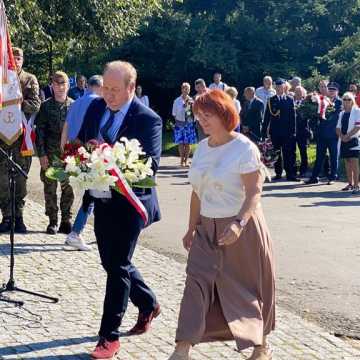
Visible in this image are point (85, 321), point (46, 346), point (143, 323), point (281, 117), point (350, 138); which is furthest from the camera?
point (281, 117)

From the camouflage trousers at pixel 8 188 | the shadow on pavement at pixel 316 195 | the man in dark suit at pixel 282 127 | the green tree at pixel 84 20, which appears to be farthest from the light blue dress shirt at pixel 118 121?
the green tree at pixel 84 20

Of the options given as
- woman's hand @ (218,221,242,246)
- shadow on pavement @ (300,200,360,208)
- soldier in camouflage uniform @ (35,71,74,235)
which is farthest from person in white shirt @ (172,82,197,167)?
woman's hand @ (218,221,242,246)

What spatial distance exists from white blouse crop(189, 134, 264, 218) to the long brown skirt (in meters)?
0.09

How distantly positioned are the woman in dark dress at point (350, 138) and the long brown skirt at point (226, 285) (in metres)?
10.5

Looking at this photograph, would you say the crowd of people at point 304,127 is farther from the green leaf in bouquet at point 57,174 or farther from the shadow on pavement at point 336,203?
the green leaf in bouquet at point 57,174

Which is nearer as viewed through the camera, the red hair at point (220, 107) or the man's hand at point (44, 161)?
the red hair at point (220, 107)

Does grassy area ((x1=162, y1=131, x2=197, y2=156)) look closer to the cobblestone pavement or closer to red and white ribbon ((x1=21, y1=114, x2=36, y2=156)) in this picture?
red and white ribbon ((x1=21, y1=114, x2=36, y2=156))

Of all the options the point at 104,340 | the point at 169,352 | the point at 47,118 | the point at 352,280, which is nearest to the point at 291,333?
the point at 169,352

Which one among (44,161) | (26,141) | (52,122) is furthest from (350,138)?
(26,141)

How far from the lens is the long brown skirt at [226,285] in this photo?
5.70 meters

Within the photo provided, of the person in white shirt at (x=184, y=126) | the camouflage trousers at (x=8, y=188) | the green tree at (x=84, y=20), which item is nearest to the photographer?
the camouflage trousers at (x=8, y=188)

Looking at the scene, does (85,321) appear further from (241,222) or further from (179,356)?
(241,222)

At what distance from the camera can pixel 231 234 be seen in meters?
5.64

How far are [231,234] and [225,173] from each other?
15.9 inches
